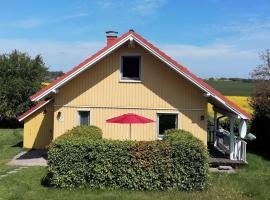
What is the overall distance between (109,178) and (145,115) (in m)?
6.13

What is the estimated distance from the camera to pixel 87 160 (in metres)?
14.5

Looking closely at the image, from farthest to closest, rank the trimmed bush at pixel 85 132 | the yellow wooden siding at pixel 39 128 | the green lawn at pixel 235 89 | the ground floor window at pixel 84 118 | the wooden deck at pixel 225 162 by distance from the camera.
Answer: the green lawn at pixel 235 89 → the yellow wooden siding at pixel 39 128 → the ground floor window at pixel 84 118 → the wooden deck at pixel 225 162 → the trimmed bush at pixel 85 132

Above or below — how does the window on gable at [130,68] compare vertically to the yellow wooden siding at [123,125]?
above

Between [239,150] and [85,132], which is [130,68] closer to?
[85,132]

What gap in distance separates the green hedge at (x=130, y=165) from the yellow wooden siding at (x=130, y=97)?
5.52 m

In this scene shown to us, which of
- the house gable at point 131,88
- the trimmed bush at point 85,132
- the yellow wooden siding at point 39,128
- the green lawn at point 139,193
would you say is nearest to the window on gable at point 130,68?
the house gable at point 131,88

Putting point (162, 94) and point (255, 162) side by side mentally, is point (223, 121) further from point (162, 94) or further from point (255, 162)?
point (162, 94)

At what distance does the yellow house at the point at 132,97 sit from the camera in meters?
19.8

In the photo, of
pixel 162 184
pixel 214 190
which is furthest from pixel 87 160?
pixel 214 190

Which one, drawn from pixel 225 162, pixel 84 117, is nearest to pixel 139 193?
pixel 225 162

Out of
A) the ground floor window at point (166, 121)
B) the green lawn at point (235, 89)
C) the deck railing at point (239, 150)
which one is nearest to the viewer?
the deck railing at point (239, 150)

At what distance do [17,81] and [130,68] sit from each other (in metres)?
18.9

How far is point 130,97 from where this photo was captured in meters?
20.1

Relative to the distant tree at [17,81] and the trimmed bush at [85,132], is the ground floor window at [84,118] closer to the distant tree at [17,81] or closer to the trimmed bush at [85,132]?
the trimmed bush at [85,132]
